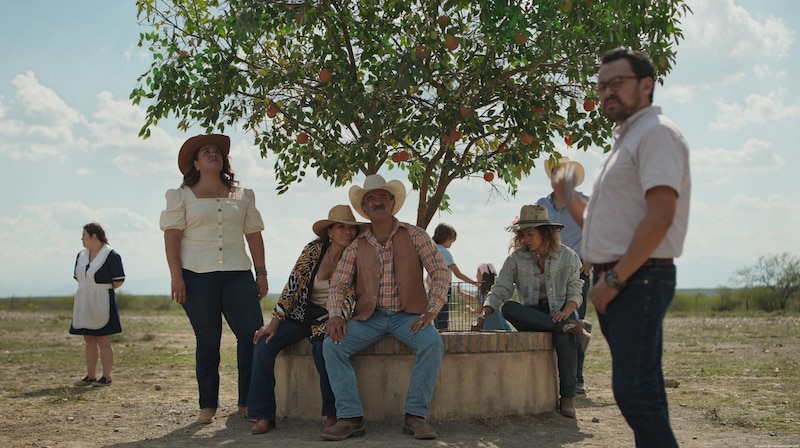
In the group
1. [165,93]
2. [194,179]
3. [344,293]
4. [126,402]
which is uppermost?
[165,93]

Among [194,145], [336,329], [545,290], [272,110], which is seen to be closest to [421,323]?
[336,329]

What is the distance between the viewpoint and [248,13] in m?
6.32

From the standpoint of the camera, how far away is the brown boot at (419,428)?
5750 millimetres

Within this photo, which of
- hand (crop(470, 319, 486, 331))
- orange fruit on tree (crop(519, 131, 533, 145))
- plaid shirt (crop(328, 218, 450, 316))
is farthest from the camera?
hand (crop(470, 319, 486, 331))

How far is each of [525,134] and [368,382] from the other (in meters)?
2.18

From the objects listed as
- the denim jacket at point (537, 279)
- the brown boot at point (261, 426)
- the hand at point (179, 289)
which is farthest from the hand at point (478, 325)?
the hand at point (179, 289)

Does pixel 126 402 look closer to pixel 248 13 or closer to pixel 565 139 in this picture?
pixel 248 13

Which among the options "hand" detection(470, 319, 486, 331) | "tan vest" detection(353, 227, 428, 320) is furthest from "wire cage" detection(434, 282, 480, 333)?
"tan vest" detection(353, 227, 428, 320)

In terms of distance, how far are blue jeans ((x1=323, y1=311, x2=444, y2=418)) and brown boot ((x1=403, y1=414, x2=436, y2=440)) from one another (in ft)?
0.12

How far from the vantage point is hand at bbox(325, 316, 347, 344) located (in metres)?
5.96

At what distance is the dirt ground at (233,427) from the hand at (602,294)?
2340 mm

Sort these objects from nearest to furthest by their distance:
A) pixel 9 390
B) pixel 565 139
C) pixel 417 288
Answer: pixel 417 288 → pixel 565 139 → pixel 9 390

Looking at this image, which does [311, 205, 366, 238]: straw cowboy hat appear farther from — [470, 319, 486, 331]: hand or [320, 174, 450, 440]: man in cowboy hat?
[470, 319, 486, 331]: hand

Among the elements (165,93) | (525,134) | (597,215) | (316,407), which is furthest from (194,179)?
(597,215)
